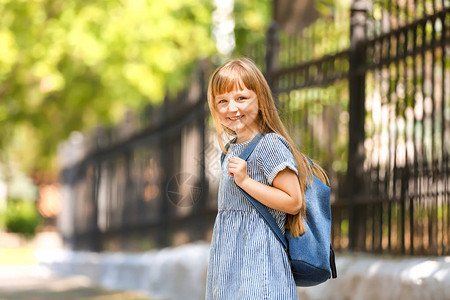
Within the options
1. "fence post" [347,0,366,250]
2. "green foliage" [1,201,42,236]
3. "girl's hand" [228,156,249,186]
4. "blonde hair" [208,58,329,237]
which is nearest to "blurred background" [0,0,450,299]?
"fence post" [347,0,366,250]

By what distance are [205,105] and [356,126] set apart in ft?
7.50

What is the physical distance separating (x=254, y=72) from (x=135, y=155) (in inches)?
282

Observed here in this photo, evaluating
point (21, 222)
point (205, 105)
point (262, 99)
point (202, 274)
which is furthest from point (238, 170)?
point (21, 222)

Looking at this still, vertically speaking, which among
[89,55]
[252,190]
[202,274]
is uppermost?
[89,55]

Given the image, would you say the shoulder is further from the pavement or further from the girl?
the pavement

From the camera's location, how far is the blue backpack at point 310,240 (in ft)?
9.96

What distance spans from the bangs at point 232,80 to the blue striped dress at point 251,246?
0.22m

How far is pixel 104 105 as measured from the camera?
15359 mm

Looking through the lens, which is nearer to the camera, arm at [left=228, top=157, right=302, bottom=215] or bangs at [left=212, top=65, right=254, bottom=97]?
arm at [left=228, top=157, right=302, bottom=215]

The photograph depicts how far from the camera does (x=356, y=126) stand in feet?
18.2

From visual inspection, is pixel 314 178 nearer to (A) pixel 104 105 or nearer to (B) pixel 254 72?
(B) pixel 254 72

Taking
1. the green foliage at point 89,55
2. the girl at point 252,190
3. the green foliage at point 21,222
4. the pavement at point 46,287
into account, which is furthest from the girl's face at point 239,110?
the green foliage at point 21,222

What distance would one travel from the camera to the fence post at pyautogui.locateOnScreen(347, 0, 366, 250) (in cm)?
542

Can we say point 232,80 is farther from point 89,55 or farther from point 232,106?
point 89,55
